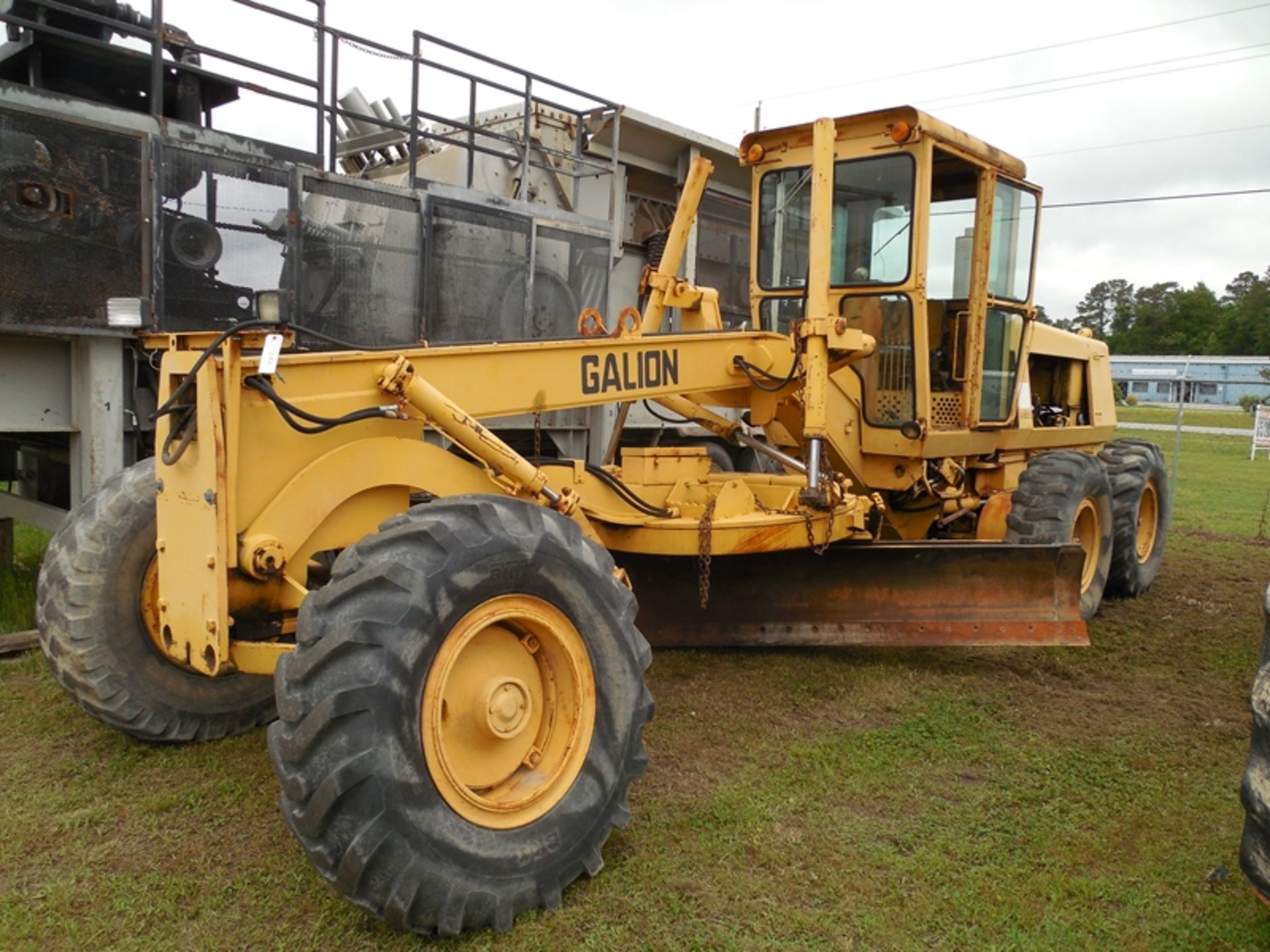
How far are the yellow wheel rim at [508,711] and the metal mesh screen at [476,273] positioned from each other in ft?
14.8

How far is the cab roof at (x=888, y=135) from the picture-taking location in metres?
5.56

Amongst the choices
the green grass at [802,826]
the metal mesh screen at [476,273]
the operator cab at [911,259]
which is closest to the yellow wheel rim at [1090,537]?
the operator cab at [911,259]

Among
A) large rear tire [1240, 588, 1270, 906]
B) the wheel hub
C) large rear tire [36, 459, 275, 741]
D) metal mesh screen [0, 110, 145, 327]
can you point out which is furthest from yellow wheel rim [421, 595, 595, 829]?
metal mesh screen [0, 110, 145, 327]

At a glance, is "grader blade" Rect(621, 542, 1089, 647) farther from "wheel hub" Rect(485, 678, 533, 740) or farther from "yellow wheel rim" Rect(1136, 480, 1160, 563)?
"yellow wheel rim" Rect(1136, 480, 1160, 563)

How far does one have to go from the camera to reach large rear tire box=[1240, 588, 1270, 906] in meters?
2.62

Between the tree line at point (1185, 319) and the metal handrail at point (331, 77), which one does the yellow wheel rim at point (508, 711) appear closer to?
the metal handrail at point (331, 77)

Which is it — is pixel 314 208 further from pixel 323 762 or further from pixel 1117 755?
pixel 1117 755

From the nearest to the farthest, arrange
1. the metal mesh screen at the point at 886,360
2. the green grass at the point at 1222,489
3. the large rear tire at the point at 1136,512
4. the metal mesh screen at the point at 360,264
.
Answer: the metal mesh screen at the point at 886,360 < the metal mesh screen at the point at 360,264 < the large rear tire at the point at 1136,512 < the green grass at the point at 1222,489

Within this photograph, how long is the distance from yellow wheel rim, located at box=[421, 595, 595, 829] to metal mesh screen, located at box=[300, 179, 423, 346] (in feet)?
13.8

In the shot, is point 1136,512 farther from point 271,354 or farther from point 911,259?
point 271,354

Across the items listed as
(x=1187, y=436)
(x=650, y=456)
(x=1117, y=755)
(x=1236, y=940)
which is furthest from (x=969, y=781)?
(x=1187, y=436)

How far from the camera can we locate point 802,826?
3562 millimetres

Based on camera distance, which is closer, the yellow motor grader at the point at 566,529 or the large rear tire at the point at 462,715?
the large rear tire at the point at 462,715

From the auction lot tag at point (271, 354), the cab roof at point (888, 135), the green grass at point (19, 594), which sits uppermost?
the cab roof at point (888, 135)
